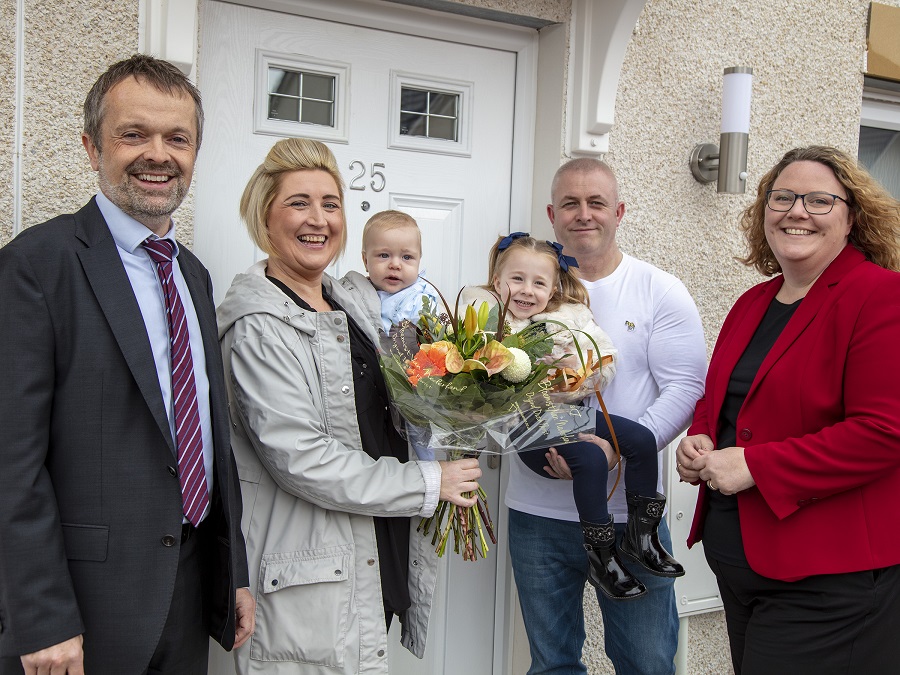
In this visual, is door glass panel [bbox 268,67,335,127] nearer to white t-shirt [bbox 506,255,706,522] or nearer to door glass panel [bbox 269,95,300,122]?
door glass panel [bbox 269,95,300,122]

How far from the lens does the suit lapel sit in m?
1.82

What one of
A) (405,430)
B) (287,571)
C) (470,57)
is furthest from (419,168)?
(287,571)

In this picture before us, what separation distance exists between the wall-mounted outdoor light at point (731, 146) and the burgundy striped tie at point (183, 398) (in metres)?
2.57

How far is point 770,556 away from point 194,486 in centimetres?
152

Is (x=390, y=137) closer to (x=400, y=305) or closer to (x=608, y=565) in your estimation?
(x=400, y=305)

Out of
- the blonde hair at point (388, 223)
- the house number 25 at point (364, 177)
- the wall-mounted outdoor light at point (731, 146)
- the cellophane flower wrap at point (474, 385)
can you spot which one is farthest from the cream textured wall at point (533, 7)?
the cellophane flower wrap at point (474, 385)

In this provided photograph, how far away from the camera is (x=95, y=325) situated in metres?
1.82

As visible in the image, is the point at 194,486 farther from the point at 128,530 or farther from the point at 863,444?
the point at 863,444

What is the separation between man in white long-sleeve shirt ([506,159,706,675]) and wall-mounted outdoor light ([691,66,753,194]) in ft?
3.20

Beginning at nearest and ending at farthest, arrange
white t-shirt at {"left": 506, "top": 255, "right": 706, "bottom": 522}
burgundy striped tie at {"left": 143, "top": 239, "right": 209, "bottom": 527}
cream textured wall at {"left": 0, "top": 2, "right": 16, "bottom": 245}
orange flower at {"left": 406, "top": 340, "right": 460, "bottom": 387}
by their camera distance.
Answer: burgundy striped tie at {"left": 143, "top": 239, "right": 209, "bottom": 527} < orange flower at {"left": 406, "top": 340, "right": 460, "bottom": 387} < cream textured wall at {"left": 0, "top": 2, "right": 16, "bottom": 245} < white t-shirt at {"left": 506, "top": 255, "right": 706, "bottom": 522}

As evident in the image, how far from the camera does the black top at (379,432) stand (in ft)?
7.65

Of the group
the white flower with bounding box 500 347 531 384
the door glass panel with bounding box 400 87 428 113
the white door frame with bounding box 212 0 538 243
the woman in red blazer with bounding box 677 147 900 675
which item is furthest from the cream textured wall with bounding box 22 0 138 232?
the woman in red blazer with bounding box 677 147 900 675

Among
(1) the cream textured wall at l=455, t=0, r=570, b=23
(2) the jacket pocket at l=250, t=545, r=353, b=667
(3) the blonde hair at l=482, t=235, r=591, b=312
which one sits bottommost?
(2) the jacket pocket at l=250, t=545, r=353, b=667

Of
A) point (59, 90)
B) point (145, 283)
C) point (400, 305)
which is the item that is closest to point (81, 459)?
point (145, 283)
